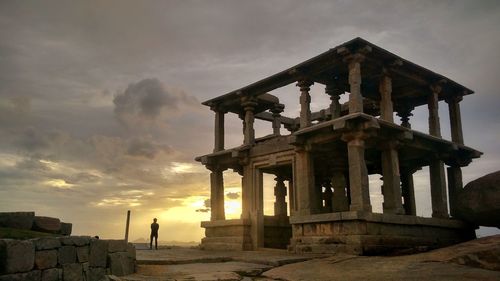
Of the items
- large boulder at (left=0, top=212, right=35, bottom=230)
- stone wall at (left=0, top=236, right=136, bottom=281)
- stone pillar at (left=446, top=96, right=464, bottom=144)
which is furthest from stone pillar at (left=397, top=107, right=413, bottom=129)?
large boulder at (left=0, top=212, right=35, bottom=230)

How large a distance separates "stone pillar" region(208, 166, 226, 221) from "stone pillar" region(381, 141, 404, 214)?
8.03 meters

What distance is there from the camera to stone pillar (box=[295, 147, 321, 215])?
633 inches

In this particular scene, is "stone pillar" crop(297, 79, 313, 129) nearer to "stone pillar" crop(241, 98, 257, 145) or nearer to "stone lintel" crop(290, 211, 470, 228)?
"stone pillar" crop(241, 98, 257, 145)

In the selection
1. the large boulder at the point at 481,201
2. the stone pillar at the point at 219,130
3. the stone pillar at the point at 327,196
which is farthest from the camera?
the stone pillar at the point at 327,196

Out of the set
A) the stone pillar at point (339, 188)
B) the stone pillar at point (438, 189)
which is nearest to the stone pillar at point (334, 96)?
the stone pillar at point (339, 188)

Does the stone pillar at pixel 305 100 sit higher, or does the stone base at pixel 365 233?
the stone pillar at pixel 305 100

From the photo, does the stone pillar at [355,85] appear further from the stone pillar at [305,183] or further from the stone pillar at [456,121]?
the stone pillar at [456,121]

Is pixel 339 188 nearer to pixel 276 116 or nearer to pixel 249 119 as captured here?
pixel 249 119

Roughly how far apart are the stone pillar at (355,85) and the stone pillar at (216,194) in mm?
8462

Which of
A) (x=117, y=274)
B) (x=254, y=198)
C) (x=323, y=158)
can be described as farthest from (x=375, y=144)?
(x=117, y=274)

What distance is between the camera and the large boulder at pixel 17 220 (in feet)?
33.7

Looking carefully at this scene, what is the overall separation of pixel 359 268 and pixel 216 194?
11401 millimetres

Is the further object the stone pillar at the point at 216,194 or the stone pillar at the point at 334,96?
the stone pillar at the point at 216,194

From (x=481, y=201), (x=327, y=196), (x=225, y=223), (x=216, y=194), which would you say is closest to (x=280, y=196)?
(x=327, y=196)
